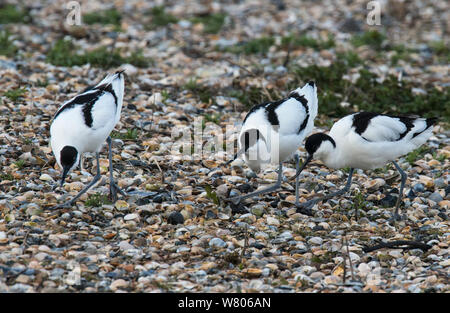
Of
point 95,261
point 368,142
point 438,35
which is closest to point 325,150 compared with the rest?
point 368,142

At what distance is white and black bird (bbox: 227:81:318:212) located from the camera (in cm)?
631

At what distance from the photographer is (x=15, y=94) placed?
8.30 m

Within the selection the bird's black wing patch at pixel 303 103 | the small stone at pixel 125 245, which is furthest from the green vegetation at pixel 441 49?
the small stone at pixel 125 245

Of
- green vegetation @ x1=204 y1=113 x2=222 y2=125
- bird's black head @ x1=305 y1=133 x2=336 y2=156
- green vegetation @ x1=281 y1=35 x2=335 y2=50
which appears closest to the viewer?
bird's black head @ x1=305 y1=133 x2=336 y2=156

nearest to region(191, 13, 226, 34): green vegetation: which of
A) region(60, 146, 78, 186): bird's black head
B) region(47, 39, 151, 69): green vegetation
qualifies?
region(47, 39, 151, 69): green vegetation

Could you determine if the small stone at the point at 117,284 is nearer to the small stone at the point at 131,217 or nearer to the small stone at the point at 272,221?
the small stone at the point at 131,217

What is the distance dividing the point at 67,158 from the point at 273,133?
6.34ft

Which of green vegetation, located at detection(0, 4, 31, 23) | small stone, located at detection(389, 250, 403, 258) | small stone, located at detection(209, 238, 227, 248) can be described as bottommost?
small stone, located at detection(389, 250, 403, 258)

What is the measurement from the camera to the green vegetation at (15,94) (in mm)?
8281

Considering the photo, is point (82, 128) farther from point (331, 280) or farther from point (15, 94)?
point (331, 280)

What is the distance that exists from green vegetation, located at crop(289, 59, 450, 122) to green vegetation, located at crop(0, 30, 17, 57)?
14.0 feet

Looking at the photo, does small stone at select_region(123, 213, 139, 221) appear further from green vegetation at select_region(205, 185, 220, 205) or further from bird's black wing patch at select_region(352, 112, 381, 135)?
bird's black wing patch at select_region(352, 112, 381, 135)

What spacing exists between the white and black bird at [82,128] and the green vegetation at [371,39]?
595 cm
